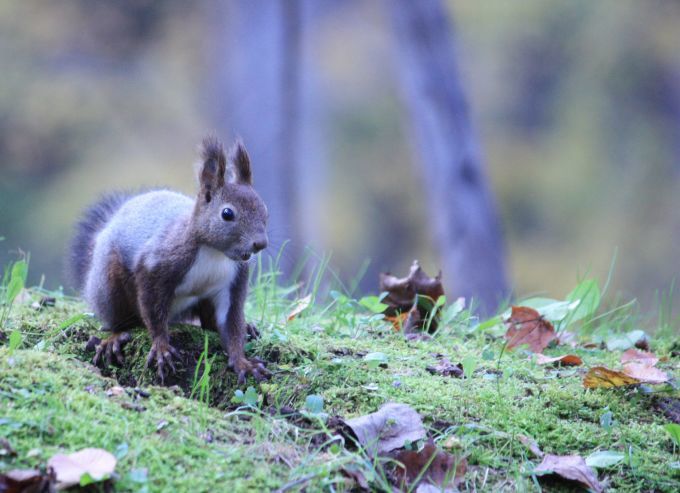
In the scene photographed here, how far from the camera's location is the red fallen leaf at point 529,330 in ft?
9.32

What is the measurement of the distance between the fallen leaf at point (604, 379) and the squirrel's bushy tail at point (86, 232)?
1730mm

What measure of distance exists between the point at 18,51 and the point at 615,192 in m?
8.61

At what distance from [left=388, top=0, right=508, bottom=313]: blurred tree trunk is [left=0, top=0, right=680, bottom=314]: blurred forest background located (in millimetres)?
1204

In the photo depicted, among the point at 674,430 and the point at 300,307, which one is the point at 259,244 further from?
the point at 674,430

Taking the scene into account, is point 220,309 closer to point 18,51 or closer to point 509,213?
point 18,51

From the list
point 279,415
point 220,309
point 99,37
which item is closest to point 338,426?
point 279,415

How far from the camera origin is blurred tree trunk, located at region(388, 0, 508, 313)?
6.73 meters

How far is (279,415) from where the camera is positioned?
208cm

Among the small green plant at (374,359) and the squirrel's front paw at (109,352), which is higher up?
the small green plant at (374,359)

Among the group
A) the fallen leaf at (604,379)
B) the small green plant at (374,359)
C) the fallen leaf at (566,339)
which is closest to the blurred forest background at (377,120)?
the fallen leaf at (566,339)

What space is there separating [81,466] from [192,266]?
98cm

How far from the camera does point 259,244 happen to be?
244 centimetres

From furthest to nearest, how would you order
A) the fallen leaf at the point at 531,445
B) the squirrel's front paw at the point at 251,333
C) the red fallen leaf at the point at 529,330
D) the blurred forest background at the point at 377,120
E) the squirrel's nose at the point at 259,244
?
the blurred forest background at the point at 377,120 → the red fallen leaf at the point at 529,330 → the squirrel's front paw at the point at 251,333 → the squirrel's nose at the point at 259,244 → the fallen leaf at the point at 531,445

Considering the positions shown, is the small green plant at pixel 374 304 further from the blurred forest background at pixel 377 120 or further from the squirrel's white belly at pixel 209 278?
the blurred forest background at pixel 377 120
